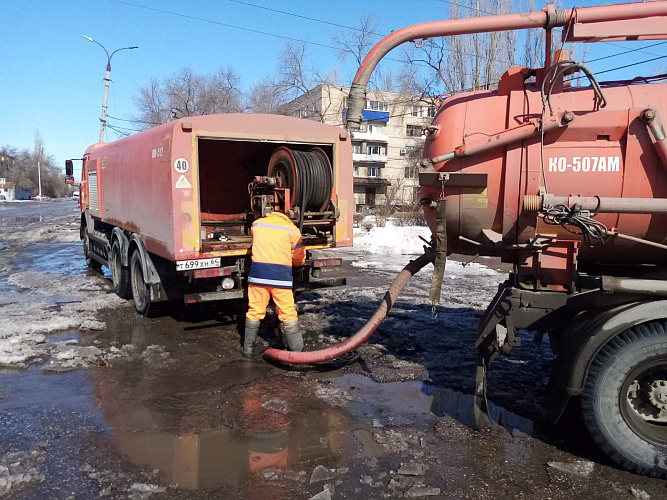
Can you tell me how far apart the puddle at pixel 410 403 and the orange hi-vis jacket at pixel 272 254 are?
1142 millimetres

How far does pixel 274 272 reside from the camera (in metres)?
5.49

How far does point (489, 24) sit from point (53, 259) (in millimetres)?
13668

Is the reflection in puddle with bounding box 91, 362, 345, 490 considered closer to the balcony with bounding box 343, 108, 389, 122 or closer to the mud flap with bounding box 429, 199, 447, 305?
the mud flap with bounding box 429, 199, 447, 305

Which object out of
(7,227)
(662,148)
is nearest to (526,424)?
(662,148)

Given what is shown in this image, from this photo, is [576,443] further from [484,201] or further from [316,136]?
[316,136]

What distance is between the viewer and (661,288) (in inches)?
134

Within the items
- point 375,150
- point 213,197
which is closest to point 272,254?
point 213,197

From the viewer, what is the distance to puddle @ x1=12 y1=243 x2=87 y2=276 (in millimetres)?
12211

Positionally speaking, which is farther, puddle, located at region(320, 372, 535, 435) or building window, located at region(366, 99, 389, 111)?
building window, located at region(366, 99, 389, 111)

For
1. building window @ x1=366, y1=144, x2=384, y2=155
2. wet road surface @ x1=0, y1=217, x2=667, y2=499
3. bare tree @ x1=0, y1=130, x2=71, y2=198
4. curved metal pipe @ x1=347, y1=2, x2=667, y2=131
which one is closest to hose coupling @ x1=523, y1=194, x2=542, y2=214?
curved metal pipe @ x1=347, y1=2, x2=667, y2=131

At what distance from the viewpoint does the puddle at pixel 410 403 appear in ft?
14.1

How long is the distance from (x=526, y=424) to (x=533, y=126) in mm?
2448

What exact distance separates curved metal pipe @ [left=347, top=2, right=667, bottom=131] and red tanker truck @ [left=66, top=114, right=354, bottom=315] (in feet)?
6.26

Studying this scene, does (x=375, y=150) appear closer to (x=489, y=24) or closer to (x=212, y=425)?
(x=489, y=24)
